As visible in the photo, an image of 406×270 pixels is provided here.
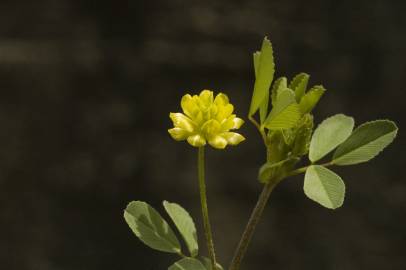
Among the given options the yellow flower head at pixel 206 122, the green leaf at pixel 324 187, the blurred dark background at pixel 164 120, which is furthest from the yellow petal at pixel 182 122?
the blurred dark background at pixel 164 120

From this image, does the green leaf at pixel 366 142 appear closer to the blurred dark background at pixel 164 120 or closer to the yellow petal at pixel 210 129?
the yellow petal at pixel 210 129

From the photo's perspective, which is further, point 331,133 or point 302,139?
point 331,133

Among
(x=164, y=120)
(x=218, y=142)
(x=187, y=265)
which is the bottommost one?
(x=164, y=120)

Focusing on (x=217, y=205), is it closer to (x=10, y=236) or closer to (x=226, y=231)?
(x=226, y=231)

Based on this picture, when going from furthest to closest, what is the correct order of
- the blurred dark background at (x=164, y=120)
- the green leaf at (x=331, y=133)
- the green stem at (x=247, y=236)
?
the blurred dark background at (x=164, y=120) < the green leaf at (x=331, y=133) < the green stem at (x=247, y=236)

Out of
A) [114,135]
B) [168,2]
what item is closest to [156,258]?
[114,135]

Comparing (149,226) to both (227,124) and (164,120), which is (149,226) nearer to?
(227,124)

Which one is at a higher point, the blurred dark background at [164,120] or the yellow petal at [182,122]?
the yellow petal at [182,122]

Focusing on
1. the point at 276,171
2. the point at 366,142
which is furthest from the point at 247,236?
the point at 366,142
